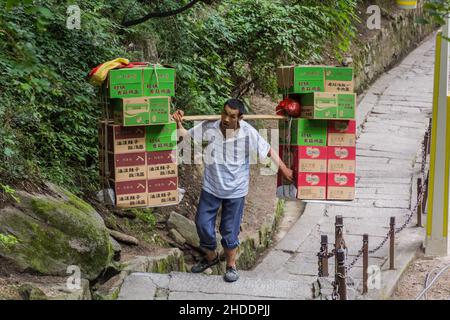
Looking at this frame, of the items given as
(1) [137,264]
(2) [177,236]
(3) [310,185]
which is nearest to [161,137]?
(1) [137,264]

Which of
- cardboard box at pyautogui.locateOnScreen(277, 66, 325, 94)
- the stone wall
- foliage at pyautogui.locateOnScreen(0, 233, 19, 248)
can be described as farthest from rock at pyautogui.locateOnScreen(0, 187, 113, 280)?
the stone wall

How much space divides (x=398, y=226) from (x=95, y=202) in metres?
4.95

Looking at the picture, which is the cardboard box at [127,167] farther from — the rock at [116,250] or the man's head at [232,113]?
the man's head at [232,113]

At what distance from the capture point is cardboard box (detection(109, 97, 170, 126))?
743cm

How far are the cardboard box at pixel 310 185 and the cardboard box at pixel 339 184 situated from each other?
10 cm

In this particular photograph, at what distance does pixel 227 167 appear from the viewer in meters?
7.50

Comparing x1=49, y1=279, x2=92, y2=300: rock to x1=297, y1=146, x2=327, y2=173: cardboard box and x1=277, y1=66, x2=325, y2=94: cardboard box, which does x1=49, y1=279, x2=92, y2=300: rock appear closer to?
x1=297, y1=146, x2=327, y2=173: cardboard box

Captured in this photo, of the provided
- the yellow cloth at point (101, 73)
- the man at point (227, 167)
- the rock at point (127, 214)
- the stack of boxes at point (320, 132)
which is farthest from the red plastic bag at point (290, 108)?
the rock at point (127, 214)

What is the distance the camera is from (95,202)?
9.47 m

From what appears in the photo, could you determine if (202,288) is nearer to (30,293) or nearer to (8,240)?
(30,293)

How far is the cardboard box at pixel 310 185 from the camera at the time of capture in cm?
817

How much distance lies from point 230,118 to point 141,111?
2.75ft

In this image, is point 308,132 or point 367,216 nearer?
point 308,132

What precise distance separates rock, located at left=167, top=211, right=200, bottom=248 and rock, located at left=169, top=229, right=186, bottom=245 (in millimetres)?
53
